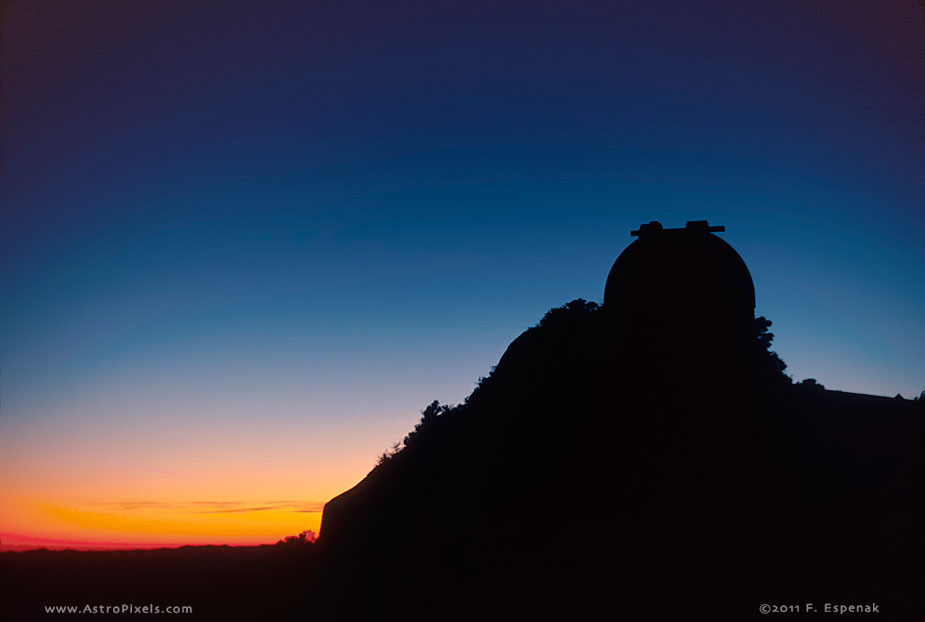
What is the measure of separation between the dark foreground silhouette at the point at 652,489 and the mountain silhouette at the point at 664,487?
6 cm

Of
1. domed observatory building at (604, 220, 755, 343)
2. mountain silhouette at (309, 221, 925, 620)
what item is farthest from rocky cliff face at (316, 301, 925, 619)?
domed observatory building at (604, 220, 755, 343)

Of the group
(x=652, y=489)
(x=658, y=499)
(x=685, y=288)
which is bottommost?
(x=658, y=499)

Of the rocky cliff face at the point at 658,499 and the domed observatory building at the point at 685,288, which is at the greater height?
the domed observatory building at the point at 685,288

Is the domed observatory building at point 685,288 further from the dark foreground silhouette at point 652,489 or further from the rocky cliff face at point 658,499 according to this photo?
the rocky cliff face at point 658,499

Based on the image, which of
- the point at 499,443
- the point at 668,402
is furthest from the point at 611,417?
the point at 499,443

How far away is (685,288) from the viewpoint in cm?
1958

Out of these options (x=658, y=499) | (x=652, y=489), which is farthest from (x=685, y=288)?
(x=658, y=499)

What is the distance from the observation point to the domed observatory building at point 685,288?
19422 millimetres

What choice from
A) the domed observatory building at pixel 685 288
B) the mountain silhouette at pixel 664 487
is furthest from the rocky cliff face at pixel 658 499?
the domed observatory building at pixel 685 288

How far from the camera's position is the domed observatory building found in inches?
765

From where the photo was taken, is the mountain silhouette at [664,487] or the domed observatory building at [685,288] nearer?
the mountain silhouette at [664,487]

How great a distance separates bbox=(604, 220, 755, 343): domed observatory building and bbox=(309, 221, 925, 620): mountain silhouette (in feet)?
0.19

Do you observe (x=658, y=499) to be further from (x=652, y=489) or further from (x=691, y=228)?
(x=691, y=228)

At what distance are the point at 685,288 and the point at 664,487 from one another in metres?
6.85
